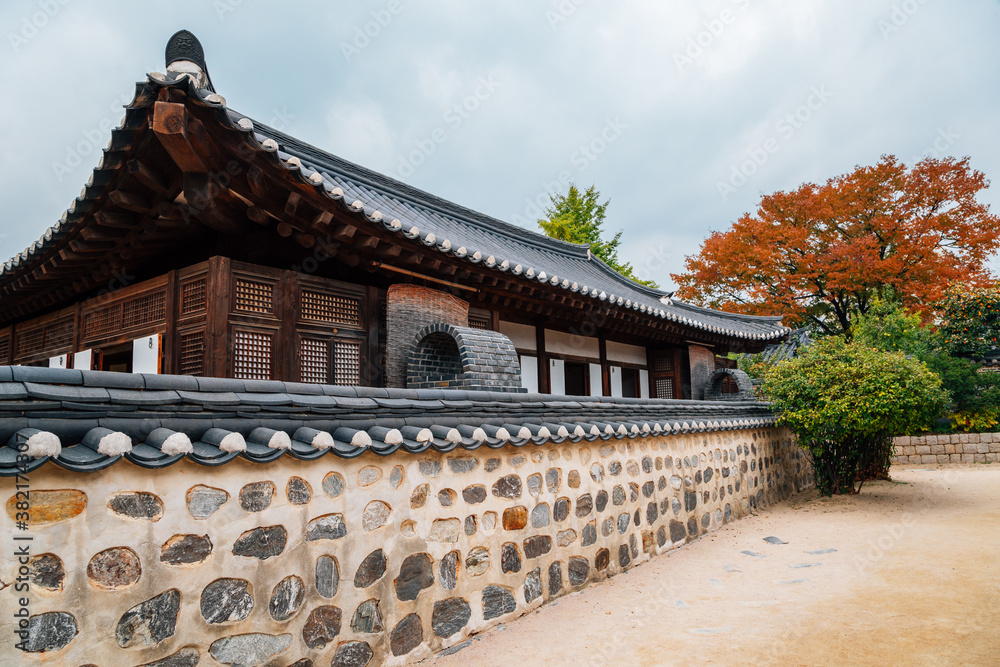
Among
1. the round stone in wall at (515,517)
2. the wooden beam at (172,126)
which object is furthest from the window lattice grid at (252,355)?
the round stone in wall at (515,517)

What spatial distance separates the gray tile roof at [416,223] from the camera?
15.6ft

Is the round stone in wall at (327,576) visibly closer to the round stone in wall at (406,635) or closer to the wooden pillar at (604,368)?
the round stone in wall at (406,635)

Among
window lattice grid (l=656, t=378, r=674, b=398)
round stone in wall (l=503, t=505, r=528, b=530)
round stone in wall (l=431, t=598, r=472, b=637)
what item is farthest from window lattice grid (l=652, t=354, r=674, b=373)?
round stone in wall (l=431, t=598, r=472, b=637)

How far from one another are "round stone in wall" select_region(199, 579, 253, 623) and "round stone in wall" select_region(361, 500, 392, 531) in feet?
2.63

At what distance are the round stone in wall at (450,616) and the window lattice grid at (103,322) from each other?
5.57m

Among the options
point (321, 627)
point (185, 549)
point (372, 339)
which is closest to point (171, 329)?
point (372, 339)

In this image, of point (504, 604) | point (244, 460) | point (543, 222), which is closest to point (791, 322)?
point (543, 222)

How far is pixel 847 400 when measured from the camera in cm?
962

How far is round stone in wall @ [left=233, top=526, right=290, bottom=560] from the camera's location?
10.6ft

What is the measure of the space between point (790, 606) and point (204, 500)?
4.94 m

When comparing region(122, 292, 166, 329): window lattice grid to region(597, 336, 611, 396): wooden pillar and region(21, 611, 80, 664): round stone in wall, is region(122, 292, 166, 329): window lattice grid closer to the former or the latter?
region(21, 611, 80, 664): round stone in wall

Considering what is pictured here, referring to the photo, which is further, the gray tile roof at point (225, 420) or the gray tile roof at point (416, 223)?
the gray tile roof at point (416, 223)

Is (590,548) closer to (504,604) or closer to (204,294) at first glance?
(504,604)

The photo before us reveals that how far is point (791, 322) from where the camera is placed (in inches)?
856
